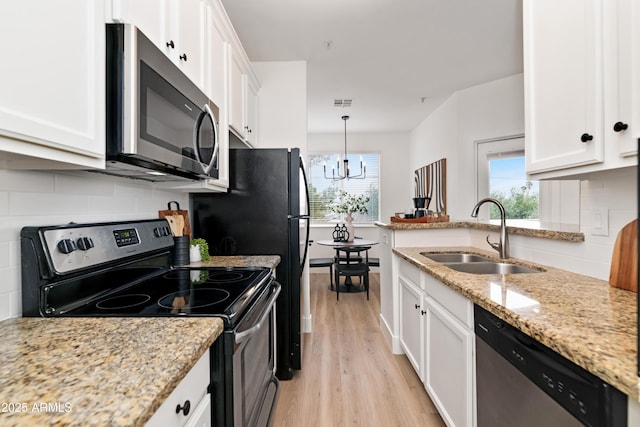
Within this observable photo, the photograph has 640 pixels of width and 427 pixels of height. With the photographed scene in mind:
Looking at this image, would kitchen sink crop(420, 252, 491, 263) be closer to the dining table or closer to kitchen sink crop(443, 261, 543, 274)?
kitchen sink crop(443, 261, 543, 274)

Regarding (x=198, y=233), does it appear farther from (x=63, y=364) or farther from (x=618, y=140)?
(x=618, y=140)

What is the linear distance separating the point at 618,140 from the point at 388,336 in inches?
91.5

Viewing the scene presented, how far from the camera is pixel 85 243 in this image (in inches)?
44.0

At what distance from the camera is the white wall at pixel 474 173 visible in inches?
52.6

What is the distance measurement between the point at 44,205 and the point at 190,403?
83 centimetres

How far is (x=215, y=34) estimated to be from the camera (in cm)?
180

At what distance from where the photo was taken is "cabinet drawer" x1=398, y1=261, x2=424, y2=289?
1996 mm

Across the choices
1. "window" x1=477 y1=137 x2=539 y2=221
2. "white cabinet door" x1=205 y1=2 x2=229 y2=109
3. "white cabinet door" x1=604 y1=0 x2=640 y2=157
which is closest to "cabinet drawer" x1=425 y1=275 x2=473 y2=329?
"white cabinet door" x1=604 y1=0 x2=640 y2=157

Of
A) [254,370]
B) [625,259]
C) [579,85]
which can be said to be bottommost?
[254,370]

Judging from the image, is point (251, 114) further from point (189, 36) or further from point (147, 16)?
point (147, 16)

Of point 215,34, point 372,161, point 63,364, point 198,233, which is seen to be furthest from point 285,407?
point 372,161

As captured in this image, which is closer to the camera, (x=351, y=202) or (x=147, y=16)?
(x=147, y=16)

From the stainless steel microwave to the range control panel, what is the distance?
0.87ft

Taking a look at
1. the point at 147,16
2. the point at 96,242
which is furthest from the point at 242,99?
the point at 96,242
